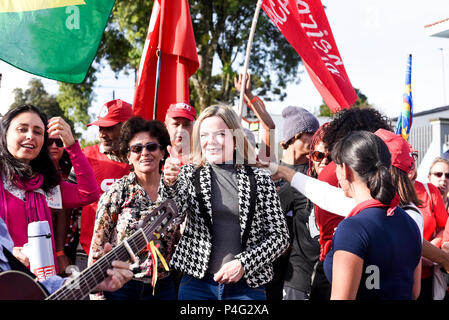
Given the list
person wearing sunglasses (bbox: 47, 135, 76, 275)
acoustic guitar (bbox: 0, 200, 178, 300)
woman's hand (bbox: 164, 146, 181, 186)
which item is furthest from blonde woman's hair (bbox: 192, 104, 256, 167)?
person wearing sunglasses (bbox: 47, 135, 76, 275)

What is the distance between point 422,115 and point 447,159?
28.1m

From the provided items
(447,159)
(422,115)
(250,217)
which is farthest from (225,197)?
(422,115)

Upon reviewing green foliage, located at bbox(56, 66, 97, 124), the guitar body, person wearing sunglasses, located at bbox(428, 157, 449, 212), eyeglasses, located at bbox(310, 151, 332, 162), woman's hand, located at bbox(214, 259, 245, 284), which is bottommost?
woman's hand, located at bbox(214, 259, 245, 284)

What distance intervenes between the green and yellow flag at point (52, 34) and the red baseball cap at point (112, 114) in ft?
1.22

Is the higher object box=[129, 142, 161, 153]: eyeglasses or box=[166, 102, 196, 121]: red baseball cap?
box=[166, 102, 196, 121]: red baseball cap

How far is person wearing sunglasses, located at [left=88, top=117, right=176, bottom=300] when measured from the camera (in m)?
3.09

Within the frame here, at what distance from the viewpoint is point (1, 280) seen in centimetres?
165

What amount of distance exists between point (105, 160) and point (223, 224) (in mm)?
1743

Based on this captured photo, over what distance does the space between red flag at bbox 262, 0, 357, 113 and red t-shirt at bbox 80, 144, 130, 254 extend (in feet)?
8.46

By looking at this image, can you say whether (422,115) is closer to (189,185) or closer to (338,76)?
(338,76)

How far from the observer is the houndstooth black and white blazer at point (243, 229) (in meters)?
2.84

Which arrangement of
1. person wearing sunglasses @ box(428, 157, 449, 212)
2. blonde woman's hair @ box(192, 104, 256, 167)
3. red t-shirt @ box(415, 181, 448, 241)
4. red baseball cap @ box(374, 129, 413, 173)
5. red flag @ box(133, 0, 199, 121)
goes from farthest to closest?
1. person wearing sunglasses @ box(428, 157, 449, 212)
2. red flag @ box(133, 0, 199, 121)
3. red t-shirt @ box(415, 181, 448, 241)
4. blonde woman's hair @ box(192, 104, 256, 167)
5. red baseball cap @ box(374, 129, 413, 173)

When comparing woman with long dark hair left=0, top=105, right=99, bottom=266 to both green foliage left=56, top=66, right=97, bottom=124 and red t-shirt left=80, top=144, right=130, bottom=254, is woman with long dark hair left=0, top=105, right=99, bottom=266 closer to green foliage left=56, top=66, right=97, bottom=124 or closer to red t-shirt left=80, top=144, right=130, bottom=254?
red t-shirt left=80, top=144, right=130, bottom=254

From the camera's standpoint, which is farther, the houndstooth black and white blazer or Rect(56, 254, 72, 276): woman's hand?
Rect(56, 254, 72, 276): woman's hand
